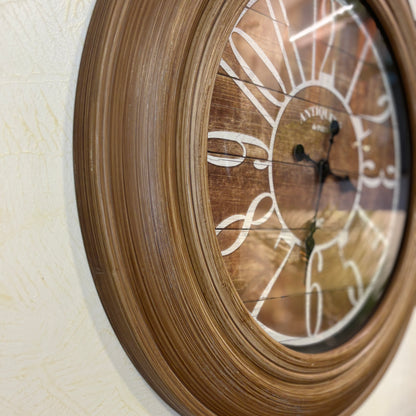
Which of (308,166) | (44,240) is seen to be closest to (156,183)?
(44,240)

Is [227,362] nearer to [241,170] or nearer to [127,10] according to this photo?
[241,170]

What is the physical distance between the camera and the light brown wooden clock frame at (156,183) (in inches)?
15.0

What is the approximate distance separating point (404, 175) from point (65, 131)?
605mm

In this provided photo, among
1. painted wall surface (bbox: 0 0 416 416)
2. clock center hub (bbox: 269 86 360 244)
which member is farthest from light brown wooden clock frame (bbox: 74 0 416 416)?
clock center hub (bbox: 269 86 360 244)

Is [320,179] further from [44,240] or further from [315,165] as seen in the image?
[44,240]

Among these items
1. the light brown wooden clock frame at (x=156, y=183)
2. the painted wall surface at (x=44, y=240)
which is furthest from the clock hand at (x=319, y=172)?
the painted wall surface at (x=44, y=240)

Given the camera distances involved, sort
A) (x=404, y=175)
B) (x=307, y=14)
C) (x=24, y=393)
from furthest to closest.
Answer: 1. (x=404, y=175)
2. (x=307, y=14)
3. (x=24, y=393)

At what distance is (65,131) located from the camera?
0.40 metres

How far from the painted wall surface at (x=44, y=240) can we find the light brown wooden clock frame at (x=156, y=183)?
0.05 feet

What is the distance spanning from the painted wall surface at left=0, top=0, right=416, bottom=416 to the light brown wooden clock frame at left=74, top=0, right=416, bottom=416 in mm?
16

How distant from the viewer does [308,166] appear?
1.79 feet

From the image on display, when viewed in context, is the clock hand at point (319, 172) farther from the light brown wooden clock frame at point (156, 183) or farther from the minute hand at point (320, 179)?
the light brown wooden clock frame at point (156, 183)

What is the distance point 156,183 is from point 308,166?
25 cm

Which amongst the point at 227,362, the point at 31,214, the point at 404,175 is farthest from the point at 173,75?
the point at 404,175
